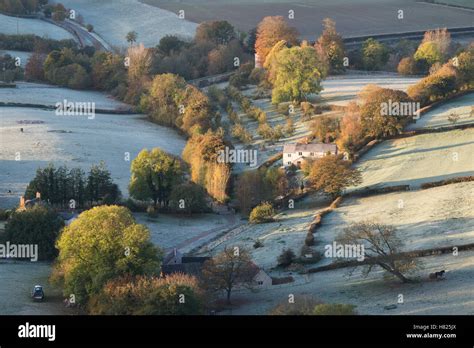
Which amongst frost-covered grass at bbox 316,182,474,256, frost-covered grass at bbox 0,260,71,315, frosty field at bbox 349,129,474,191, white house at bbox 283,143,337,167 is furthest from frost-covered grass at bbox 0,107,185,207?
frost-covered grass at bbox 316,182,474,256

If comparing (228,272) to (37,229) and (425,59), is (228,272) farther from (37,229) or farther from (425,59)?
(425,59)

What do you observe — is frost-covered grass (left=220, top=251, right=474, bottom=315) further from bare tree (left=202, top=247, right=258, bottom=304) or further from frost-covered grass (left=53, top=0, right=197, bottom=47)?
frost-covered grass (left=53, top=0, right=197, bottom=47)

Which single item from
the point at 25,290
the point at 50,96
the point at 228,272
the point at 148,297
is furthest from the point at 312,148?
the point at 50,96

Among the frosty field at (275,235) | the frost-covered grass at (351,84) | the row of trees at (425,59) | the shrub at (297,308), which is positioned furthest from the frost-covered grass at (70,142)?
the shrub at (297,308)

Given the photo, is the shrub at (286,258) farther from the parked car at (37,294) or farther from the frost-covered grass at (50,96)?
the frost-covered grass at (50,96)

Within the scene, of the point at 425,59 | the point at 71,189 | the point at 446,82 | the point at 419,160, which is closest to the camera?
the point at 71,189
